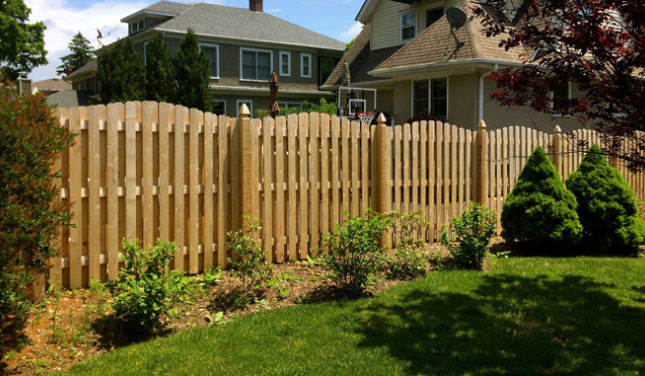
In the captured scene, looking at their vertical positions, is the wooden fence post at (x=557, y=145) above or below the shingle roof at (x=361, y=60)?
below

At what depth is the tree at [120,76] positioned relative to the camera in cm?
2677

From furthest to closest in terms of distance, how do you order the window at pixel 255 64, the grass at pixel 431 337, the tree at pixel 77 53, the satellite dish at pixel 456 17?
the tree at pixel 77 53 < the window at pixel 255 64 < the satellite dish at pixel 456 17 < the grass at pixel 431 337

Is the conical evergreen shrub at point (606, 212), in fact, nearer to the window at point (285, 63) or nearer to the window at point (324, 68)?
the window at point (285, 63)

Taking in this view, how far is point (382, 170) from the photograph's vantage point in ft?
27.3

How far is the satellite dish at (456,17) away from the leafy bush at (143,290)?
1546 centimetres

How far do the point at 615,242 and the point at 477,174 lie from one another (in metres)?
2.37

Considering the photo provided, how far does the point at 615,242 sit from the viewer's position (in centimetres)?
Result: 870

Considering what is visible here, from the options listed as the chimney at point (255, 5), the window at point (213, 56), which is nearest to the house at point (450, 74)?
the window at point (213, 56)

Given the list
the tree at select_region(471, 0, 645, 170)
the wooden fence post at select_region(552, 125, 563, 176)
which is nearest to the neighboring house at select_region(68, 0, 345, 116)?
the wooden fence post at select_region(552, 125, 563, 176)

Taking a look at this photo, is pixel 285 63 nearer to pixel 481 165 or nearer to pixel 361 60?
pixel 361 60

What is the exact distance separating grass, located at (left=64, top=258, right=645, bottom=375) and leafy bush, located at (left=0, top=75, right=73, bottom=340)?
91 cm

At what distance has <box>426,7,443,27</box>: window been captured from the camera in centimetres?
2233

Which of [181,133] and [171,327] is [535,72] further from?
[171,327]

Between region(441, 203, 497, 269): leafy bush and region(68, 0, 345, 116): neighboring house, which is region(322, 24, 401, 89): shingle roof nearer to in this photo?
region(68, 0, 345, 116): neighboring house
